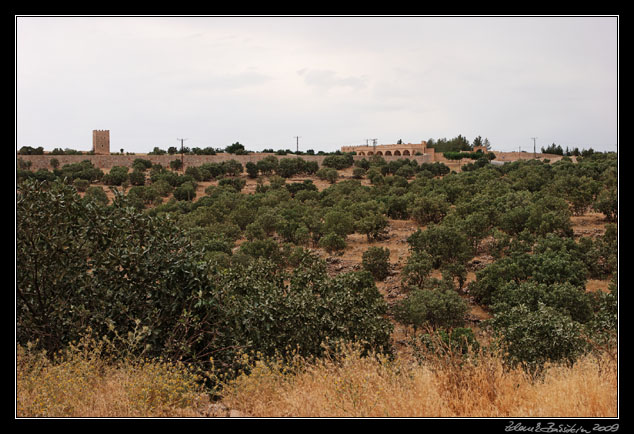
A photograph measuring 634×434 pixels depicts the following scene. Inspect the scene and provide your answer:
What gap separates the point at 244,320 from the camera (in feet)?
25.6

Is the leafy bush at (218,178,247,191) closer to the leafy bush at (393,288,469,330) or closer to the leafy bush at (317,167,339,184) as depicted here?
the leafy bush at (317,167,339,184)

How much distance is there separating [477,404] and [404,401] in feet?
2.67

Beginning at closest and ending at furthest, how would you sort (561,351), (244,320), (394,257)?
(244,320) < (561,351) < (394,257)

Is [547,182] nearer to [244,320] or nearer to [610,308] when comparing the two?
[610,308]

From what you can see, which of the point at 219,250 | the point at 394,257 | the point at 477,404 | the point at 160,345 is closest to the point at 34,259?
Result: the point at 160,345

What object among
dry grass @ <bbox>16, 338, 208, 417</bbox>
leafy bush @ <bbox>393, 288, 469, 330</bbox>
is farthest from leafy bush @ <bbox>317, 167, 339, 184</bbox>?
dry grass @ <bbox>16, 338, 208, 417</bbox>

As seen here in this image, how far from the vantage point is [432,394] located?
16.7ft

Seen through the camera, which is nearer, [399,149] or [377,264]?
[377,264]

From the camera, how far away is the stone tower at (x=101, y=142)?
77.7 m

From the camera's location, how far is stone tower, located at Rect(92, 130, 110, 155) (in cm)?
7769

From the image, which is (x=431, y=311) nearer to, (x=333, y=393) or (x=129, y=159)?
(x=333, y=393)

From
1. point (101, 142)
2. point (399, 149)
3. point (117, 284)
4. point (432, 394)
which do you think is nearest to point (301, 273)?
point (117, 284)

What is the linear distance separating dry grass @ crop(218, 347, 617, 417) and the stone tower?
79339 millimetres

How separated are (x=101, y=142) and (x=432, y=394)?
82023 mm
